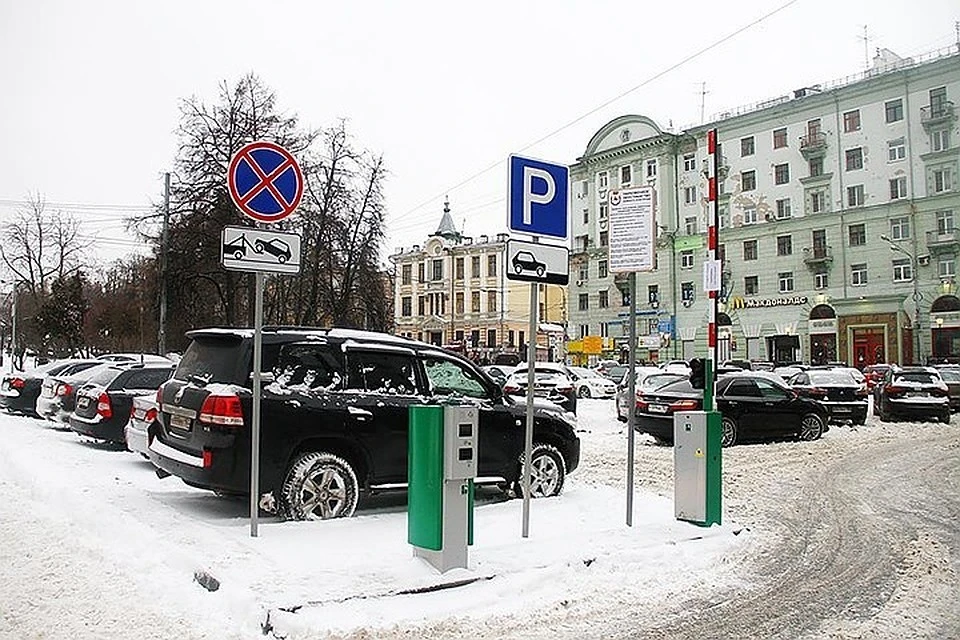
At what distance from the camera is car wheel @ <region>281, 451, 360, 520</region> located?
7.70 m

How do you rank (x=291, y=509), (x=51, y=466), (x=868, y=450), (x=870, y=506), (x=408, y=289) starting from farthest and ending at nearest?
(x=408, y=289) → (x=868, y=450) → (x=51, y=466) → (x=870, y=506) → (x=291, y=509)

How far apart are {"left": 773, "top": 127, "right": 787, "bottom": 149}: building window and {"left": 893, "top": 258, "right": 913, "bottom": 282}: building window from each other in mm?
11238

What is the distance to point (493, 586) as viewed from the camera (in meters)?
5.89

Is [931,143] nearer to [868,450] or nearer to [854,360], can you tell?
[854,360]

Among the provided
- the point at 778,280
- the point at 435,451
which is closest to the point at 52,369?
the point at 435,451

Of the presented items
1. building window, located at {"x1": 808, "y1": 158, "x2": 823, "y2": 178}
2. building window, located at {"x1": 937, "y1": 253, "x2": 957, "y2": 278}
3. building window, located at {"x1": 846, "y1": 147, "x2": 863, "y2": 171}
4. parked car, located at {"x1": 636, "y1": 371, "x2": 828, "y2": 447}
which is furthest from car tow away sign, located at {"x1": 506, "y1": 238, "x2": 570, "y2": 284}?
building window, located at {"x1": 808, "y1": 158, "x2": 823, "y2": 178}

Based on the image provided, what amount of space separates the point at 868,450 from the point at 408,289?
76341mm

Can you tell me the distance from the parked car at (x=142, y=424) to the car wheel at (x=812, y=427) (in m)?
13.7

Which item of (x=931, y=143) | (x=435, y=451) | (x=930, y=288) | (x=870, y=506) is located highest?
(x=931, y=143)

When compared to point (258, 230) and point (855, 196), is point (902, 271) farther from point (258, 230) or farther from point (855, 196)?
point (258, 230)

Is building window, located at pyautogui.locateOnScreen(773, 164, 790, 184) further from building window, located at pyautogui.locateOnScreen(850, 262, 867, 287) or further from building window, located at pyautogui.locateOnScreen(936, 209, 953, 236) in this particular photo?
building window, located at pyautogui.locateOnScreen(936, 209, 953, 236)

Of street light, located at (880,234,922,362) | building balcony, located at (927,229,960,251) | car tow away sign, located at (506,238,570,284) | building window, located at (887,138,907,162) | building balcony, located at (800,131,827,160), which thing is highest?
building balcony, located at (800,131,827,160)

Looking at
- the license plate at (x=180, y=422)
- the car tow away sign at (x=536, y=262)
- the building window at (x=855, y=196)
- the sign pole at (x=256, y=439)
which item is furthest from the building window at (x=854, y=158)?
the sign pole at (x=256, y=439)

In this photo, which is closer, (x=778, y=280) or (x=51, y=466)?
(x=51, y=466)
